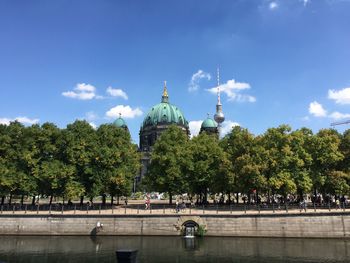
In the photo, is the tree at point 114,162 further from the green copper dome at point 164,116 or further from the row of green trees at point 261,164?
the green copper dome at point 164,116

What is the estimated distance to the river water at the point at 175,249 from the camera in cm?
3294

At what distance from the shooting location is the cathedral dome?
6245 inches

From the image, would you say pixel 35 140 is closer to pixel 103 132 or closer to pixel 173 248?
pixel 103 132

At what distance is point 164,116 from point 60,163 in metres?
106

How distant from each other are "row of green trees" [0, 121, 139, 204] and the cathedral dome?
9932 centimetres

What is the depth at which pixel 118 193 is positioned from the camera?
5838cm

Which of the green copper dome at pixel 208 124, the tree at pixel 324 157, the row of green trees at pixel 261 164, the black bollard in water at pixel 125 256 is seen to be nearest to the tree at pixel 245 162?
the row of green trees at pixel 261 164

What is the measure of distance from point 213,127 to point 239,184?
117 metres

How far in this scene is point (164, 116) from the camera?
159 metres

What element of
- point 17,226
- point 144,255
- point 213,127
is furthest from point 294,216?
point 213,127

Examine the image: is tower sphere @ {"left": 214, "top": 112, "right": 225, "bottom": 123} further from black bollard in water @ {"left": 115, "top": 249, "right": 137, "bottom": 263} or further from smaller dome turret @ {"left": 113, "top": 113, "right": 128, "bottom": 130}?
black bollard in water @ {"left": 115, "top": 249, "right": 137, "bottom": 263}

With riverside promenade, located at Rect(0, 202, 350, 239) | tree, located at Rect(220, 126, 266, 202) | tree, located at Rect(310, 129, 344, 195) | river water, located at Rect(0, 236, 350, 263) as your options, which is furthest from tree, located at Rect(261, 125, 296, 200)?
river water, located at Rect(0, 236, 350, 263)

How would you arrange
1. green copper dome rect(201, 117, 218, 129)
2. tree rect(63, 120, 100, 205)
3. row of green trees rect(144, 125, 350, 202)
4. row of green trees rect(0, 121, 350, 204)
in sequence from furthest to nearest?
1. green copper dome rect(201, 117, 218, 129)
2. tree rect(63, 120, 100, 205)
3. row of green trees rect(0, 121, 350, 204)
4. row of green trees rect(144, 125, 350, 202)

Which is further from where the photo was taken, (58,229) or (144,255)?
(58,229)
